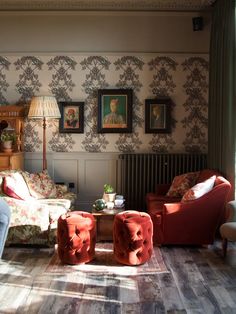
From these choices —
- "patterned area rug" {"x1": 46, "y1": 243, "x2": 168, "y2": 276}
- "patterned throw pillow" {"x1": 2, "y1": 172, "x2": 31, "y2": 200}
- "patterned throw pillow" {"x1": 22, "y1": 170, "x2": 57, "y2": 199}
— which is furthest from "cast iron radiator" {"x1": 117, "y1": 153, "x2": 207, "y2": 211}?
"patterned area rug" {"x1": 46, "y1": 243, "x2": 168, "y2": 276}

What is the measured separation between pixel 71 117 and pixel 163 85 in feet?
4.99

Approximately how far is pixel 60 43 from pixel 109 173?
2.17 meters

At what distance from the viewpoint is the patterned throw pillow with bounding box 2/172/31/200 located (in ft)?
15.0

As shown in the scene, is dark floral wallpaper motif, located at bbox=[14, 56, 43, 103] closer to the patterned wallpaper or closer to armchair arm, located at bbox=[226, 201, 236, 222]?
the patterned wallpaper

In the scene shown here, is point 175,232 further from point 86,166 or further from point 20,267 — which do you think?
point 86,166

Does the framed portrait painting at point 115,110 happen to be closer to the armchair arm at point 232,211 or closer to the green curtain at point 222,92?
the green curtain at point 222,92

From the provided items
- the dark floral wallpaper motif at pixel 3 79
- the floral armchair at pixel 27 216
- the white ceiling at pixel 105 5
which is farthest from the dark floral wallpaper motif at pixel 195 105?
the dark floral wallpaper motif at pixel 3 79

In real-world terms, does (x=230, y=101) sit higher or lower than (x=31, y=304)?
higher

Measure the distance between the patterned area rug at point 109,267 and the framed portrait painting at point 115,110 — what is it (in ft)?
7.99

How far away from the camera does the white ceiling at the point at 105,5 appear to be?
5.88 metres

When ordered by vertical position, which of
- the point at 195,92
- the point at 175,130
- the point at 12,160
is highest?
the point at 195,92

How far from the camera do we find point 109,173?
6.21m

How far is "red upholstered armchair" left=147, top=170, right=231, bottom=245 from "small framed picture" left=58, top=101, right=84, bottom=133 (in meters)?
2.23

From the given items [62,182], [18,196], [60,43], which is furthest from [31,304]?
[60,43]
